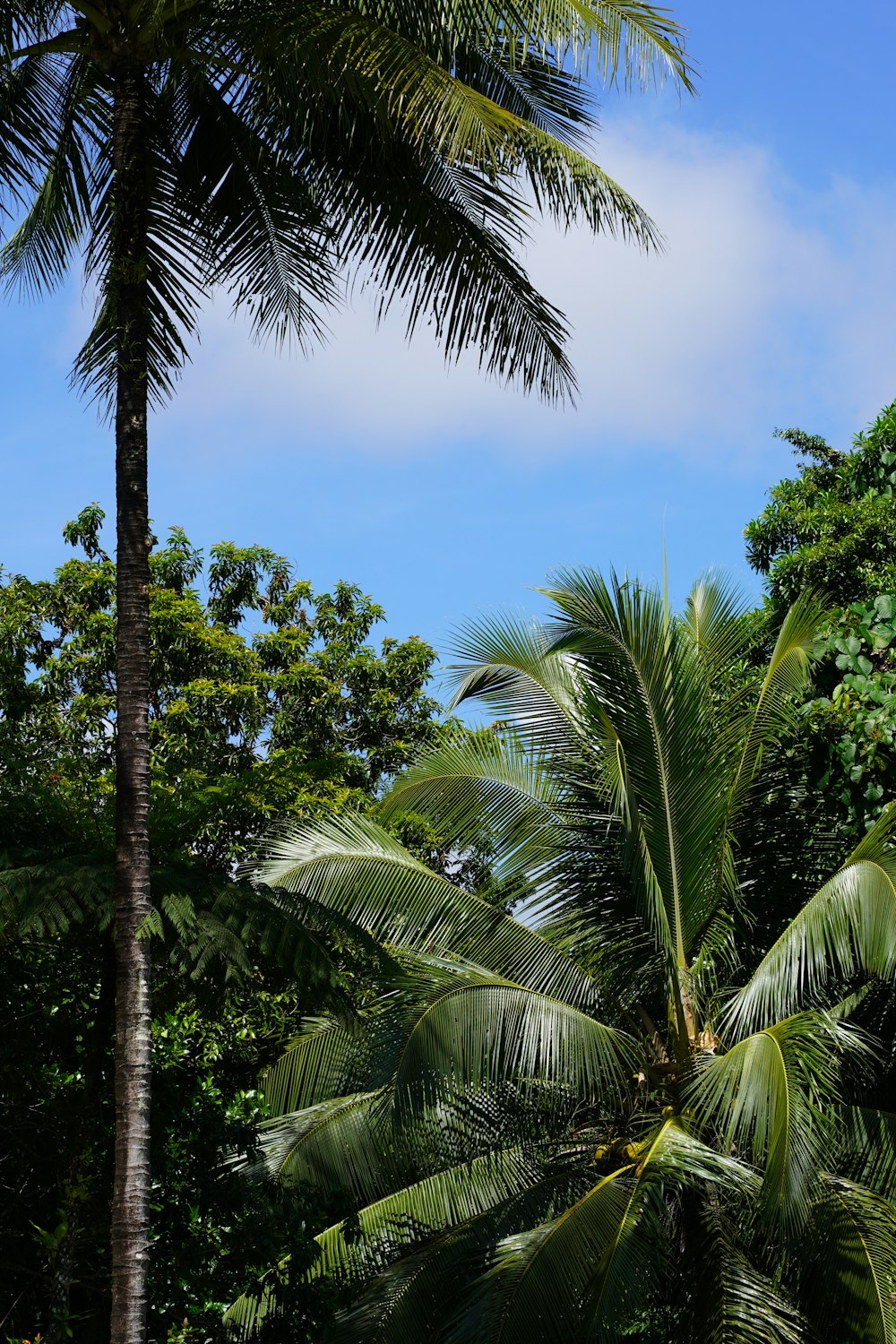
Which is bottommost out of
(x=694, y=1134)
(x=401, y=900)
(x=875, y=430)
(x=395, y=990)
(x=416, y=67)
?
(x=694, y=1134)

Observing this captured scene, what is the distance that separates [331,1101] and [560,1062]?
2.01 metres

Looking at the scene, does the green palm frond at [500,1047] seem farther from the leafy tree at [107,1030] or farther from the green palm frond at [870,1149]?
the green palm frond at [870,1149]

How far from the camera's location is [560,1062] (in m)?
8.95

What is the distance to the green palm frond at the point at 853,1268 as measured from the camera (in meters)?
8.31

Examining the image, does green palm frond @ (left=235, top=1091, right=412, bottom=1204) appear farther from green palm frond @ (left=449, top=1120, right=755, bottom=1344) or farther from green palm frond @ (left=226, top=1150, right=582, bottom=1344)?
green palm frond @ (left=449, top=1120, right=755, bottom=1344)

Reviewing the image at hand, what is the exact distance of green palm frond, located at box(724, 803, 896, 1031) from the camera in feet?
26.2

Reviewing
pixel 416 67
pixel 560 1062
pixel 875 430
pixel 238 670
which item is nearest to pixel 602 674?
pixel 560 1062

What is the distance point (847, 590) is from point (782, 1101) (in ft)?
26.8

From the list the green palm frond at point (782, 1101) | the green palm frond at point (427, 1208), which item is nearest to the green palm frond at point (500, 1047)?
the green palm frond at point (427, 1208)

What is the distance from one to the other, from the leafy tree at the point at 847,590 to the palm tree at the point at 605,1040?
0.39 meters

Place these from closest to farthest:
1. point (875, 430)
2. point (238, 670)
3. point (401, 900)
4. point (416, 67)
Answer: point (416, 67) → point (401, 900) → point (875, 430) → point (238, 670)

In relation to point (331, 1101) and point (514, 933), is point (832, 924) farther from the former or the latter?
point (331, 1101)

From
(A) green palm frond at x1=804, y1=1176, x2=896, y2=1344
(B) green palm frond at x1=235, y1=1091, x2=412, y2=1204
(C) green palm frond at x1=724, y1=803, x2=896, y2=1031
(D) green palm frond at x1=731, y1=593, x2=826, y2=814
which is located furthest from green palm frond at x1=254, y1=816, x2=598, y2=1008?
(A) green palm frond at x1=804, y1=1176, x2=896, y2=1344

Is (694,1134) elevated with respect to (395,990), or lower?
lower
